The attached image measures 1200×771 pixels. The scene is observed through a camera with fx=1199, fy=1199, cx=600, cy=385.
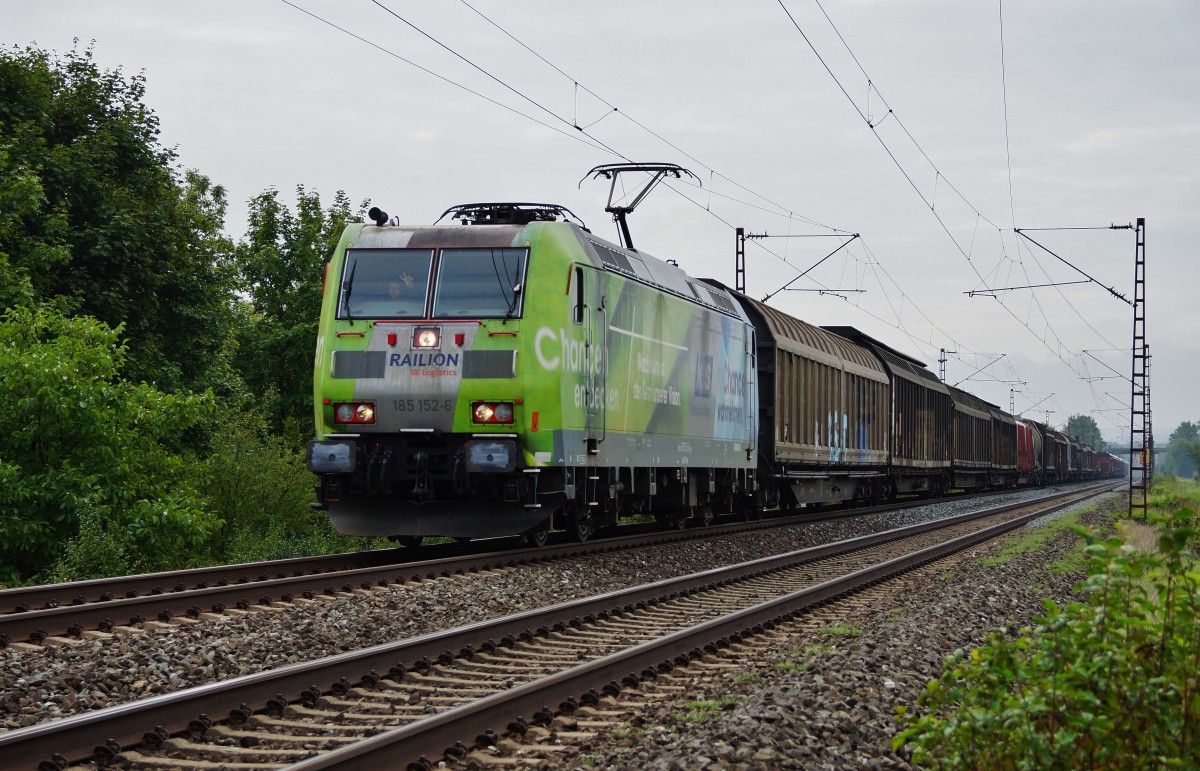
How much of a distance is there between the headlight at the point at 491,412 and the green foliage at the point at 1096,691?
833 cm

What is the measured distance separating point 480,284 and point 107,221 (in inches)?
575

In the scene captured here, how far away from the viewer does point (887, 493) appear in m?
33.1

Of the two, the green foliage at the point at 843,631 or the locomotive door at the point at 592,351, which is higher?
the locomotive door at the point at 592,351

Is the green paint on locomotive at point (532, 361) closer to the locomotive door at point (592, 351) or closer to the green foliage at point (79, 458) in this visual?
the locomotive door at point (592, 351)

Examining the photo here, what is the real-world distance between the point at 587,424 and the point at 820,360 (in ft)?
41.5

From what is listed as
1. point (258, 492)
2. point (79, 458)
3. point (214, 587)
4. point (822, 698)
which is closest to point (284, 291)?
point (258, 492)

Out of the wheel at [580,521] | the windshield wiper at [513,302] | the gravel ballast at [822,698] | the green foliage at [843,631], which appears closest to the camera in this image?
the gravel ballast at [822,698]

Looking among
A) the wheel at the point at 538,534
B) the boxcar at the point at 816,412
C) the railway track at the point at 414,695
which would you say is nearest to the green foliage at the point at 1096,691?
the railway track at the point at 414,695

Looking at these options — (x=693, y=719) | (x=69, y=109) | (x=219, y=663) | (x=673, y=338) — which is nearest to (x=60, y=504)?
(x=219, y=663)

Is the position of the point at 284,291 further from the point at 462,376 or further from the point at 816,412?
the point at 462,376

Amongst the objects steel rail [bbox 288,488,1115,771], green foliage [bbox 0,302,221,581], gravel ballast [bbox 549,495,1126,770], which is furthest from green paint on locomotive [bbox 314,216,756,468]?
gravel ballast [bbox 549,495,1126,770]

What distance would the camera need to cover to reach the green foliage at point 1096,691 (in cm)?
407

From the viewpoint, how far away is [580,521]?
14922mm

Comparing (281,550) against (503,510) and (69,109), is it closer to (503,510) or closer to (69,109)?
(503,510)
